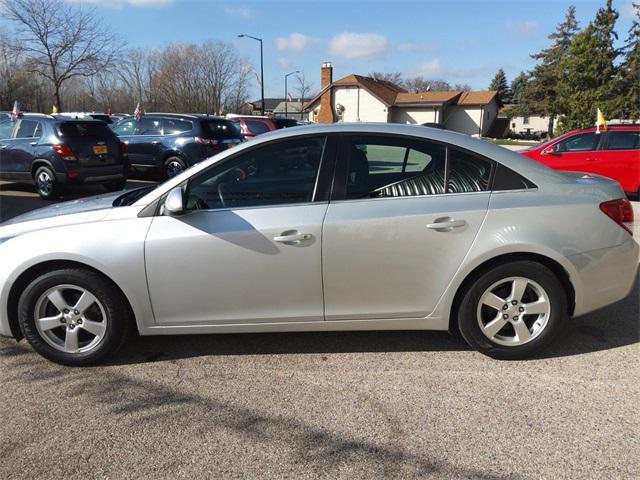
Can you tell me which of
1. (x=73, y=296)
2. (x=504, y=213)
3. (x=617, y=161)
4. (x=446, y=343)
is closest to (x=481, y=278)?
(x=504, y=213)

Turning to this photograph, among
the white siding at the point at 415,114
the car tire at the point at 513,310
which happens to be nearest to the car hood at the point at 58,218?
the car tire at the point at 513,310

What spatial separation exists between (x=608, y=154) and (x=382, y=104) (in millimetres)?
35911

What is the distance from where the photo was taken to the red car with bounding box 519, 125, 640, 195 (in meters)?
10.4

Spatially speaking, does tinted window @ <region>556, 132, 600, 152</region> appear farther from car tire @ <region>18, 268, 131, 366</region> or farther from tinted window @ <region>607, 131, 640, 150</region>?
car tire @ <region>18, 268, 131, 366</region>

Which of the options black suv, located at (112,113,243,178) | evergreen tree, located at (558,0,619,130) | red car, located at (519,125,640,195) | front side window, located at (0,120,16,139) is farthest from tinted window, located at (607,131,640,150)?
evergreen tree, located at (558,0,619,130)

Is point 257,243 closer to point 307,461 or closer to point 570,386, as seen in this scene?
point 307,461

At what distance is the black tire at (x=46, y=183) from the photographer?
31.0ft

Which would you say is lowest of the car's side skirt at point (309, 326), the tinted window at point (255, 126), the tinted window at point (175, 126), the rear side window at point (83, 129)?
the car's side skirt at point (309, 326)

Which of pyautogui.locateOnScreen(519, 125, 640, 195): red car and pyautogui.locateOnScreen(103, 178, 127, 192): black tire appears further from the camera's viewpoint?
pyautogui.locateOnScreen(519, 125, 640, 195): red car

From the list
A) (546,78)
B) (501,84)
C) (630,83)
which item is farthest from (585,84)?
(501,84)

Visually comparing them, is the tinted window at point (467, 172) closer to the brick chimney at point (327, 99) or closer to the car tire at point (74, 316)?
the car tire at point (74, 316)

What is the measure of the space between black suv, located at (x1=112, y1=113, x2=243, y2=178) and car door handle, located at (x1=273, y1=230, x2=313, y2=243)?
28.9 feet

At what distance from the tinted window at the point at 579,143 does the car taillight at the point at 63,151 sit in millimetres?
10397

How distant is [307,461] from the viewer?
2.44 metres
